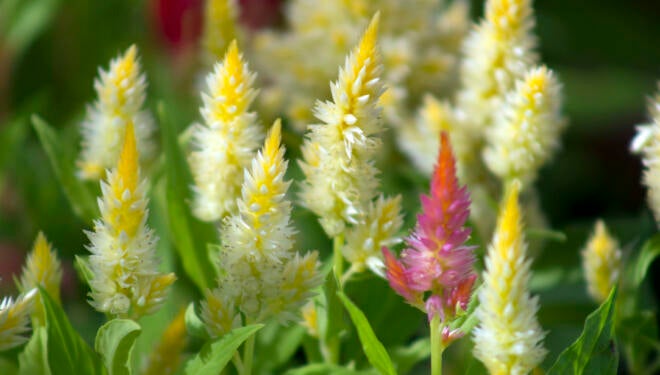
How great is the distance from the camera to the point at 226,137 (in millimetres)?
418

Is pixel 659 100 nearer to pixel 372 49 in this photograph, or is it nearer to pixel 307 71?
pixel 372 49

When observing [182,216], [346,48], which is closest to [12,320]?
[182,216]

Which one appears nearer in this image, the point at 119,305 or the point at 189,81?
the point at 119,305

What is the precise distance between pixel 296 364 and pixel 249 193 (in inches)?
12.7

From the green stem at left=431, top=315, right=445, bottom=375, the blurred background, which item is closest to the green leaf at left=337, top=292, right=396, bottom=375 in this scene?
the green stem at left=431, top=315, right=445, bottom=375

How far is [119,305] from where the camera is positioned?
374 mm

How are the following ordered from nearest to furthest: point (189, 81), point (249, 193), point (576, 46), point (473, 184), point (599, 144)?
point (249, 193) → point (473, 184) → point (189, 81) → point (599, 144) → point (576, 46)

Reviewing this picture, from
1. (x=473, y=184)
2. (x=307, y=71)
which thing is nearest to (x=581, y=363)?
(x=473, y=184)

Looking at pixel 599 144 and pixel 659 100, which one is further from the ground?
pixel 659 100

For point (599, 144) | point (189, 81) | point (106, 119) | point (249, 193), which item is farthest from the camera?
point (599, 144)

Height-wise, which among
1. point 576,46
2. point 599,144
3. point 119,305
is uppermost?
point 119,305

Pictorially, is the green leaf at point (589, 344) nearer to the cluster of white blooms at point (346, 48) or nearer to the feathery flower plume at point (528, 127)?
the feathery flower plume at point (528, 127)

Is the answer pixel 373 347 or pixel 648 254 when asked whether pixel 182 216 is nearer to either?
pixel 373 347

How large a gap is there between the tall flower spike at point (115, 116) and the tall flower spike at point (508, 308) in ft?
0.68
